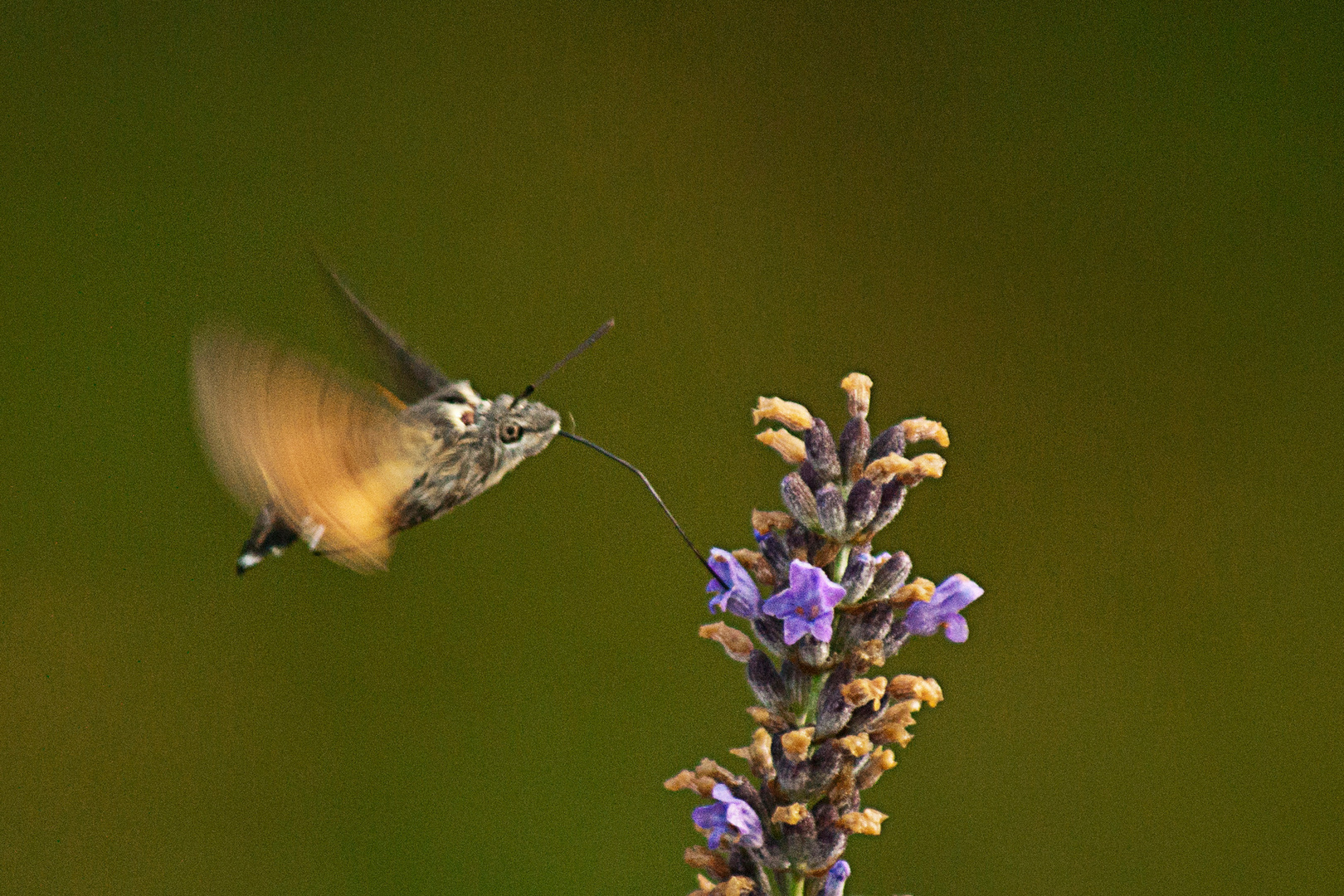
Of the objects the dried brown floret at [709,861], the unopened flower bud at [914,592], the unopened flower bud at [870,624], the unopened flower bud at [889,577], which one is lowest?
the dried brown floret at [709,861]

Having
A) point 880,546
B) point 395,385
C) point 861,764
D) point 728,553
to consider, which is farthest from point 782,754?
point 880,546

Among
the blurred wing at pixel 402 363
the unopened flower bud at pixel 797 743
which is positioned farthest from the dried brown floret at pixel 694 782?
the blurred wing at pixel 402 363

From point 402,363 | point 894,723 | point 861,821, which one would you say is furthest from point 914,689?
point 402,363

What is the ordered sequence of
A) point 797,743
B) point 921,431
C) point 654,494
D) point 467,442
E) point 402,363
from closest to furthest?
Result: point 797,743 → point 921,431 → point 654,494 → point 467,442 → point 402,363

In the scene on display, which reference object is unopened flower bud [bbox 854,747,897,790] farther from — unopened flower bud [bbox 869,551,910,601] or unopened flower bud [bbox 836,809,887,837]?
unopened flower bud [bbox 869,551,910,601]

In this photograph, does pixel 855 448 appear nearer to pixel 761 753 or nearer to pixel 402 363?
pixel 761 753

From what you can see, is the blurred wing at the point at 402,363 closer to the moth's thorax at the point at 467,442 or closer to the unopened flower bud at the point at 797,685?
the moth's thorax at the point at 467,442
